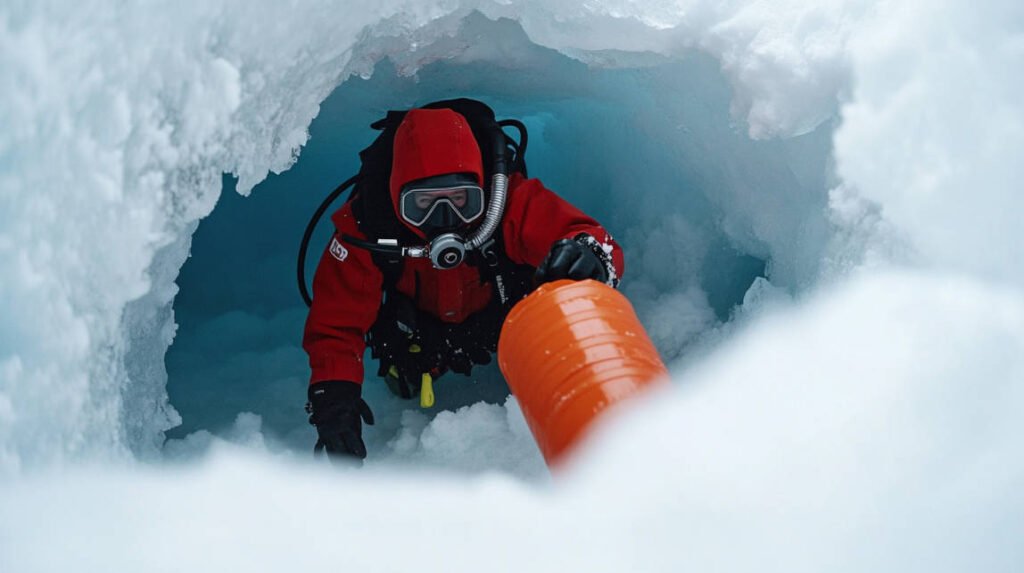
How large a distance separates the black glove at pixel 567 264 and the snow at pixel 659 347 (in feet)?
1.16

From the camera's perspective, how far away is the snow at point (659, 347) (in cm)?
102

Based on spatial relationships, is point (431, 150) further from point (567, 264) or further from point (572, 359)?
A: point (572, 359)

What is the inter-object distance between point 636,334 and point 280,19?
1083 mm

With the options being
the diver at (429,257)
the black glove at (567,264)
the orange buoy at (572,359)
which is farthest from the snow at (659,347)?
the black glove at (567,264)

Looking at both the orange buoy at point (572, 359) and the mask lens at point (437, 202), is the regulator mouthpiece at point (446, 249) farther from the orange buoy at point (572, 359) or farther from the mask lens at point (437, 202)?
the orange buoy at point (572, 359)

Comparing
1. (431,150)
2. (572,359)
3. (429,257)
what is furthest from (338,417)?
(572,359)

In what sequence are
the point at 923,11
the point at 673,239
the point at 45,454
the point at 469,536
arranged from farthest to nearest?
the point at 673,239 → the point at 923,11 → the point at 45,454 → the point at 469,536

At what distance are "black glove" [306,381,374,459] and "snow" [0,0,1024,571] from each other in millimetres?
81

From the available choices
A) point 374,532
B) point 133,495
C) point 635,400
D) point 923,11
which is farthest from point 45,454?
point 923,11

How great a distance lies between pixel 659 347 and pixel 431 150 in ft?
3.18

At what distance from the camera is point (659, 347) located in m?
Answer: 2.46

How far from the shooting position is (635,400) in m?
1.28

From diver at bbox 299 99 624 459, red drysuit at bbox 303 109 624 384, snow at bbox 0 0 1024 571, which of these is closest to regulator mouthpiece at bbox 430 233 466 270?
diver at bbox 299 99 624 459

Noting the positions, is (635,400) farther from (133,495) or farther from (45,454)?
(45,454)
